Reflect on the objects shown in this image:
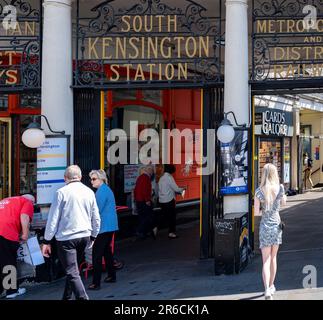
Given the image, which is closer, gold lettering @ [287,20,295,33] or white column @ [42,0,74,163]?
white column @ [42,0,74,163]

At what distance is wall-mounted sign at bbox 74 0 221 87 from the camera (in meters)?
9.50

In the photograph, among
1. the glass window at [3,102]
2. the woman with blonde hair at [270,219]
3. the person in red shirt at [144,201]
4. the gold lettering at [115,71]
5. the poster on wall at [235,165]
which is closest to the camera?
the woman with blonde hair at [270,219]

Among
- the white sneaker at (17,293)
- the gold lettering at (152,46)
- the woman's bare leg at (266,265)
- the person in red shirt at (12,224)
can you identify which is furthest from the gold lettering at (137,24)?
the white sneaker at (17,293)

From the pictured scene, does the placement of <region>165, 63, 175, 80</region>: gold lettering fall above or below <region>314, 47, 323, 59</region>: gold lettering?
below

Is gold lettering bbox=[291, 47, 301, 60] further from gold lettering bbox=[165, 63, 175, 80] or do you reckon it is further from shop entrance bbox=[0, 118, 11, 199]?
shop entrance bbox=[0, 118, 11, 199]

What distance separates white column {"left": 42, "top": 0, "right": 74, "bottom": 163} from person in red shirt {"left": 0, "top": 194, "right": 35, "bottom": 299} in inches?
74.2

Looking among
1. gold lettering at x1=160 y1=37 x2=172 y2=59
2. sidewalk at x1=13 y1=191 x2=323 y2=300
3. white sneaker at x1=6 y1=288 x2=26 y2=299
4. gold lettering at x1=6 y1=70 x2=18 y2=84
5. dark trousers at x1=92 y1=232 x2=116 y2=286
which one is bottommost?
white sneaker at x1=6 y1=288 x2=26 y2=299

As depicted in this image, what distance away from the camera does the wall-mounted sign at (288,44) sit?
9375 mm

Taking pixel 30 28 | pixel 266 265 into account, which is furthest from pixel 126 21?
pixel 266 265

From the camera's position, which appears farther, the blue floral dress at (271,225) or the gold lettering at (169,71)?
the gold lettering at (169,71)

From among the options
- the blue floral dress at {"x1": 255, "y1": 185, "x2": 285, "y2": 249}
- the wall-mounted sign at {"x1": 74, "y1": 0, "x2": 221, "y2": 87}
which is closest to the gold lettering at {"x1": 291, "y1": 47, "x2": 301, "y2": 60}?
the wall-mounted sign at {"x1": 74, "y1": 0, "x2": 221, "y2": 87}

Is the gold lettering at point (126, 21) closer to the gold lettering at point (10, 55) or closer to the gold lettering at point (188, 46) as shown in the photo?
the gold lettering at point (188, 46)

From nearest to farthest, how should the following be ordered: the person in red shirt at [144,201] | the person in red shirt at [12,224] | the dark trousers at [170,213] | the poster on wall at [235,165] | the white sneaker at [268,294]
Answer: the white sneaker at [268,294] < the person in red shirt at [12,224] < the poster on wall at [235,165] < the person in red shirt at [144,201] < the dark trousers at [170,213]

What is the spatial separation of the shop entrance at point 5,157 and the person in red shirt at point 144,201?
9.18 ft
